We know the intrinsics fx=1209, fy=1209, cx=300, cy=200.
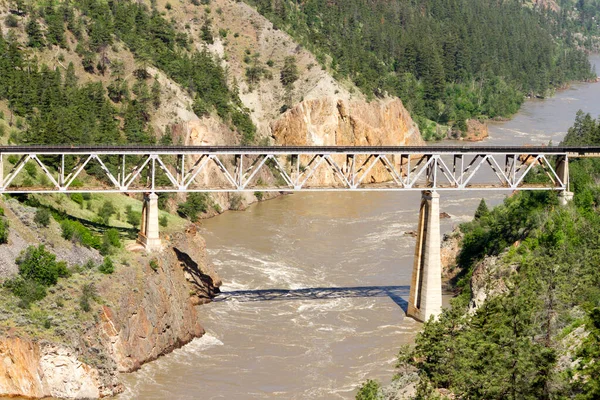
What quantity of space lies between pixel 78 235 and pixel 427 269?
A: 65.2 feet

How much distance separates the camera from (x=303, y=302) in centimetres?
6994

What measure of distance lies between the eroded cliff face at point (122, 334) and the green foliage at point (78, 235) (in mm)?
2394

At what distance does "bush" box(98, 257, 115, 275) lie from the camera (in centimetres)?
5897

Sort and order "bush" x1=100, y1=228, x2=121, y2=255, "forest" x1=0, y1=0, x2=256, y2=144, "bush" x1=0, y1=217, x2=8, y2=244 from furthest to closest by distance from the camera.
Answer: "forest" x1=0, y1=0, x2=256, y2=144 < "bush" x1=100, y1=228, x2=121, y2=255 < "bush" x1=0, y1=217, x2=8, y2=244

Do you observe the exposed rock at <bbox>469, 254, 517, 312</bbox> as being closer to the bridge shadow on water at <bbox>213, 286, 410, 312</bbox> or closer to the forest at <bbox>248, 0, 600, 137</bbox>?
the bridge shadow on water at <bbox>213, 286, 410, 312</bbox>

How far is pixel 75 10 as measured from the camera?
4532 inches

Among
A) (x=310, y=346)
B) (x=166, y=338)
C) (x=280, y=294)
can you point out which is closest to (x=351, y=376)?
(x=310, y=346)

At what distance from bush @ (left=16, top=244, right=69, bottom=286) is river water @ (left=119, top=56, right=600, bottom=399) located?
6.04 metres

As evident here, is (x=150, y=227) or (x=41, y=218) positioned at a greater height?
(x=41, y=218)

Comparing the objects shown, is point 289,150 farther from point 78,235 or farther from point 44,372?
point 44,372

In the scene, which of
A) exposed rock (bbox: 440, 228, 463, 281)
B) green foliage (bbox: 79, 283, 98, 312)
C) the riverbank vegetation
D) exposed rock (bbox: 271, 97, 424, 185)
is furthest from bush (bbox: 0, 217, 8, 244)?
exposed rock (bbox: 271, 97, 424, 185)

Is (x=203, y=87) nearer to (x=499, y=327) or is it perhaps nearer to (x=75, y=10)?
(x=75, y=10)

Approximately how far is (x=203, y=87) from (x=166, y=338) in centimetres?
5837

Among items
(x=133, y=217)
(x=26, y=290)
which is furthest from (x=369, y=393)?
(x=133, y=217)
